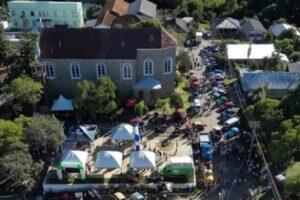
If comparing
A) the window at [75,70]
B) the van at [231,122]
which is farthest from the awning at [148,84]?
the van at [231,122]

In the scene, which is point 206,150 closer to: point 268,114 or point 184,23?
point 268,114

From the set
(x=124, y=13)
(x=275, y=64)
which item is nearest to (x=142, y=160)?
(x=275, y=64)

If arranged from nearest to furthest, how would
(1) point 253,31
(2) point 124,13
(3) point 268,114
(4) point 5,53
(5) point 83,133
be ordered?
(3) point 268,114
(5) point 83,133
(4) point 5,53
(1) point 253,31
(2) point 124,13

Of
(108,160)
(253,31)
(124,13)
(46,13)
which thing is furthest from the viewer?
(46,13)

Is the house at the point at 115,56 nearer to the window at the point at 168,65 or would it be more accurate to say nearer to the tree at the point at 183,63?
the window at the point at 168,65

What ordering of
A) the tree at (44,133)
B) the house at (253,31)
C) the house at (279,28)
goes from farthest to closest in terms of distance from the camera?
the house at (253,31), the house at (279,28), the tree at (44,133)

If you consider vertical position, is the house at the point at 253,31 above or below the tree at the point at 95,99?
above
